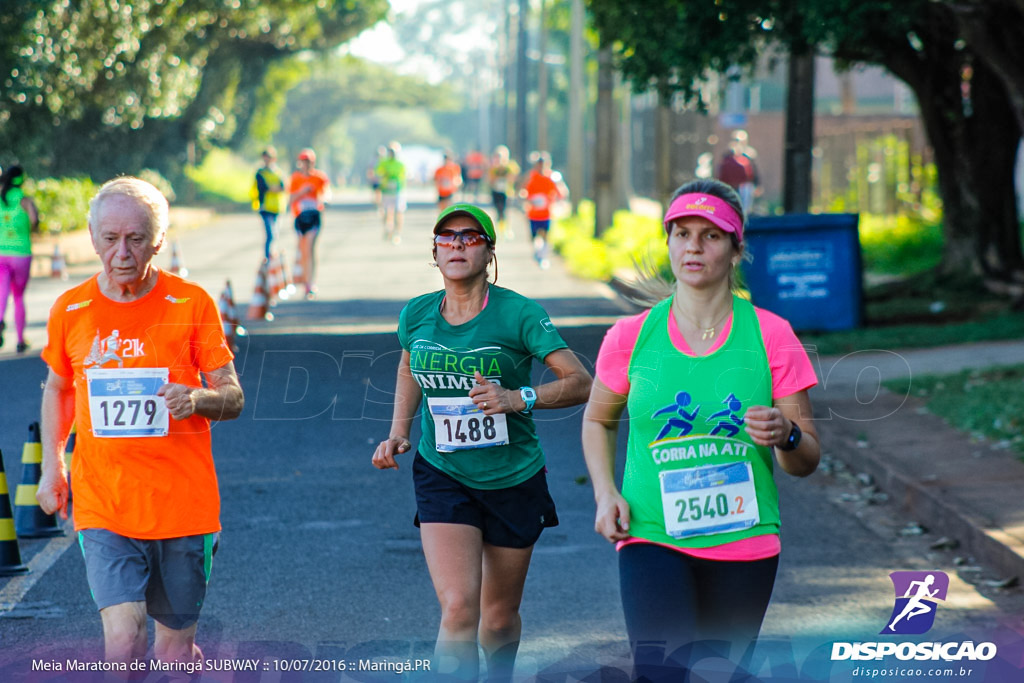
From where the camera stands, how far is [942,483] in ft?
28.4

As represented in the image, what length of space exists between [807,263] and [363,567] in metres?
9.48

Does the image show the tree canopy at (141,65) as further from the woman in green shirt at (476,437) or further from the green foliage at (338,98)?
the green foliage at (338,98)

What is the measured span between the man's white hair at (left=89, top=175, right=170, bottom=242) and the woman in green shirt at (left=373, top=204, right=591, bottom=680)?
2.64 ft

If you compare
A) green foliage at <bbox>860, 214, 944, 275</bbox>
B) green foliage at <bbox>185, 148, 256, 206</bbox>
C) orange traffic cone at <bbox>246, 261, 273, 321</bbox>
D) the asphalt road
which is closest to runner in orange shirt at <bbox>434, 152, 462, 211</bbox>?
green foliage at <bbox>860, 214, 944, 275</bbox>

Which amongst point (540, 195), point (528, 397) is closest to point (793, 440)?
point (528, 397)

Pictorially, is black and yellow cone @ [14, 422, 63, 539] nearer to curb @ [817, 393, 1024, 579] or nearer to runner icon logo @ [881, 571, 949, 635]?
runner icon logo @ [881, 571, 949, 635]

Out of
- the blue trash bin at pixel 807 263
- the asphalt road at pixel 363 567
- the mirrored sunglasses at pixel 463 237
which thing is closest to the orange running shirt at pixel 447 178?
the blue trash bin at pixel 807 263

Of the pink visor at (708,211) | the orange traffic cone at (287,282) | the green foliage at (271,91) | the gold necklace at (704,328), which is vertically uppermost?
the green foliage at (271,91)

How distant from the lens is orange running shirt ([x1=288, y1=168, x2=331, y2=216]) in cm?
2083

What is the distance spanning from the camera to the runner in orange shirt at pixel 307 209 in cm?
2034

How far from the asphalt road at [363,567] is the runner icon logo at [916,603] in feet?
0.24

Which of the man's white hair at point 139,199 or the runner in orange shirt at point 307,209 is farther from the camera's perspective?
the runner in orange shirt at point 307,209

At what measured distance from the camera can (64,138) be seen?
46.2 m

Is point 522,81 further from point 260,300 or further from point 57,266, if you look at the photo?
point 260,300
